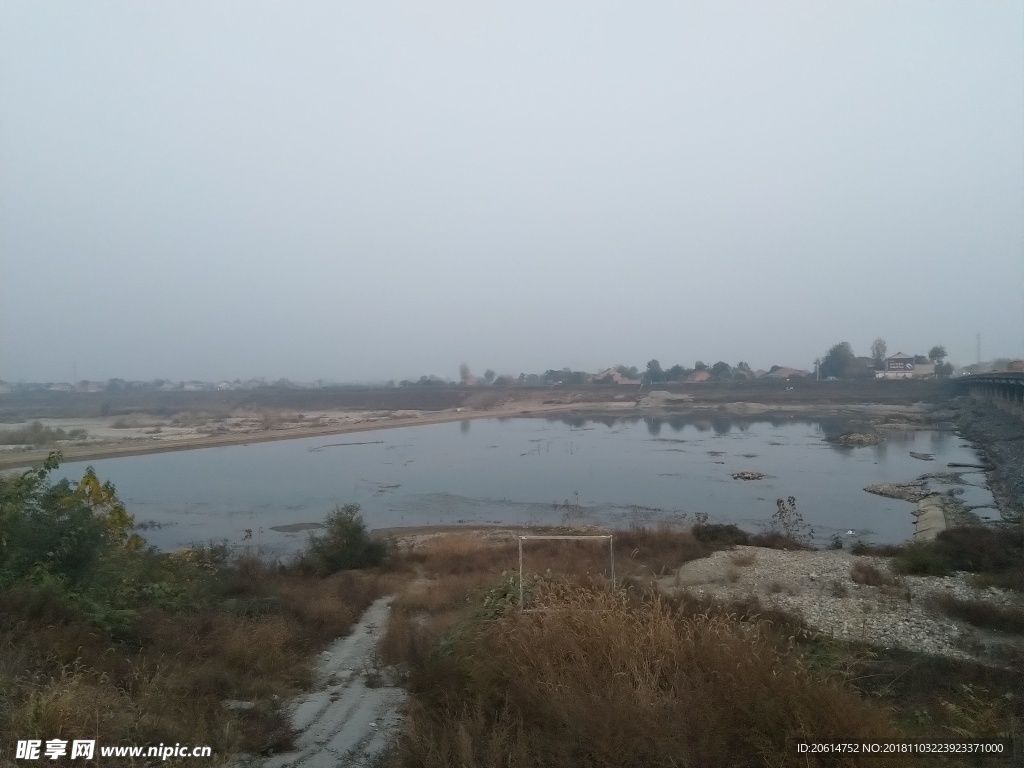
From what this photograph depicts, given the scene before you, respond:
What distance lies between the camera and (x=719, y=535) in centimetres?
1397

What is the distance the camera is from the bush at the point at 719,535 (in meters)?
13.6

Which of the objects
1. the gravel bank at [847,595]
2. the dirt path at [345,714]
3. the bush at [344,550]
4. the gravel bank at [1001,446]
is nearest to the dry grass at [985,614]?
the gravel bank at [847,595]

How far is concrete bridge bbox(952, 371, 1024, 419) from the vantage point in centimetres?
3216

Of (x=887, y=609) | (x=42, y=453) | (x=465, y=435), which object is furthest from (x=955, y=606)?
(x=465, y=435)

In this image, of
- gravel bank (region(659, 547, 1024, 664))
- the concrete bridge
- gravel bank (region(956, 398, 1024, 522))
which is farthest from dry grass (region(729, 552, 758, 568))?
the concrete bridge

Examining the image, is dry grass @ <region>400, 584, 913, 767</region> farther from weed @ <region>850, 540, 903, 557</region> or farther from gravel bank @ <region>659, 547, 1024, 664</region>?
weed @ <region>850, 540, 903, 557</region>

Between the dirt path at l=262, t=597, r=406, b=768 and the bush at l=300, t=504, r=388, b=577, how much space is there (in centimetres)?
572

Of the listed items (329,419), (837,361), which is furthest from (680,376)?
(329,419)

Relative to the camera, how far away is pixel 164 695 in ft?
12.1

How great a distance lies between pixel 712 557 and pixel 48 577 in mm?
9954

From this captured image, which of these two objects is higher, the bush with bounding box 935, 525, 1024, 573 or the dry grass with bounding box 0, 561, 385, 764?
the dry grass with bounding box 0, 561, 385, 764

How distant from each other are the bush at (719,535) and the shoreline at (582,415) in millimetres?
22022

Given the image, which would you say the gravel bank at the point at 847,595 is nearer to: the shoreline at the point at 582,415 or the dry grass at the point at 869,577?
the dry grass at the point at 869,577

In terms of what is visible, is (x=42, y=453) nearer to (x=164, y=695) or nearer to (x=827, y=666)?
(x=164, y=695)
